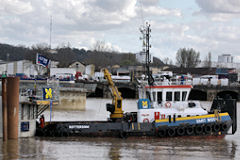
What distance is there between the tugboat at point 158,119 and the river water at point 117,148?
48 centimetres

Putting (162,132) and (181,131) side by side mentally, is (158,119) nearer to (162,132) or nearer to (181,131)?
(162,132)

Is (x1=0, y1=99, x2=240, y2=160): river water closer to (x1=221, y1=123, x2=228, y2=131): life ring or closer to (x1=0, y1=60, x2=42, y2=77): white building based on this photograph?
(x1=221, y1=123, x2=228, y2=131): life ring

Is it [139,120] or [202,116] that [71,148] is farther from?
[202,116]

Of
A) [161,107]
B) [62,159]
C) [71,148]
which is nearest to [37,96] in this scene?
[71,148]

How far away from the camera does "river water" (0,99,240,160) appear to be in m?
20.6

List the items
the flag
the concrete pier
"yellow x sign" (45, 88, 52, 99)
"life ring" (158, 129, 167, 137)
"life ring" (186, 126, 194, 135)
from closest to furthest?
"yellow x sign" (45, 88, 52, 99), "life ring" (158, 129, 167, 137), "life ring" (186, 126, 194, 135), the flag, the concrete pier

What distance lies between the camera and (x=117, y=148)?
22953 mm

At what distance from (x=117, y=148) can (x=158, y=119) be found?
4468mm

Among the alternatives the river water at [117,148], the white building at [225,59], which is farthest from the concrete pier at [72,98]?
the white building at [225,59]

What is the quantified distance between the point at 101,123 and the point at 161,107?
4.19m

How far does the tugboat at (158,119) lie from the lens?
25.5 meters

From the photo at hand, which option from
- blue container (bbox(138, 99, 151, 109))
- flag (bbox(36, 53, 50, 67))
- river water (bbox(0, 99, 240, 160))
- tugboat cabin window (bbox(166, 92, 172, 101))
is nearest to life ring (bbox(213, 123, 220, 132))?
river water (bbox(0, 99, 240, 160))

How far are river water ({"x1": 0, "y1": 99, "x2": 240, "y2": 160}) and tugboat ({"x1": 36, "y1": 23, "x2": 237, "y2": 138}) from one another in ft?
1.59

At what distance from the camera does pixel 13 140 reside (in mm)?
22953
